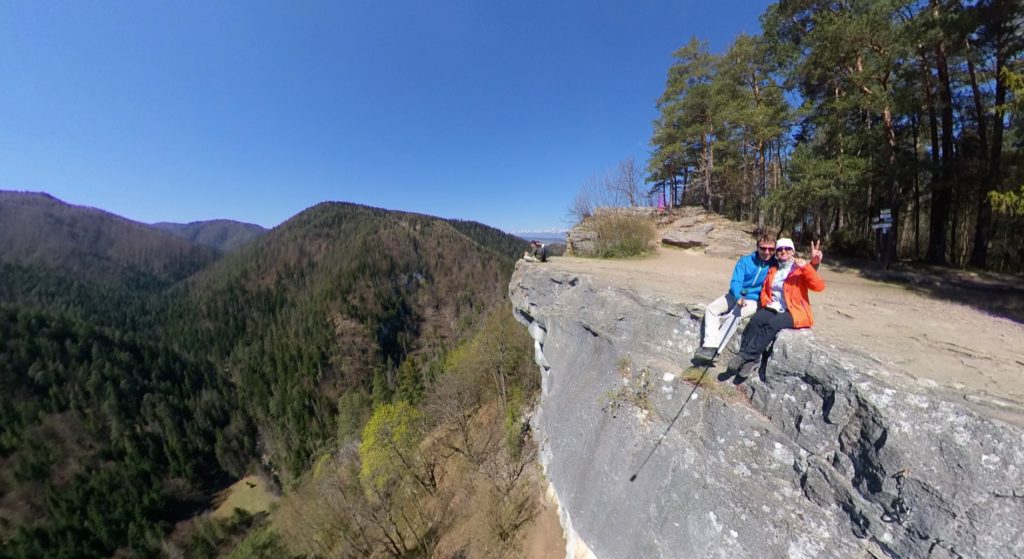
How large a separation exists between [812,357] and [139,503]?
8673 centimetres

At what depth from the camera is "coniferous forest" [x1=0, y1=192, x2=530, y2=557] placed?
54.1 m

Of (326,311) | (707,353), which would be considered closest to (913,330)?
(707,353)

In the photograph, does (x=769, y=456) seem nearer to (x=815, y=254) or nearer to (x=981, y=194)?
(x=815, y=254)

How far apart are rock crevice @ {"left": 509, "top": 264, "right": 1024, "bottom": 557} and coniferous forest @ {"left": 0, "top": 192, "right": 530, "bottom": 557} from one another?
36.0 ft

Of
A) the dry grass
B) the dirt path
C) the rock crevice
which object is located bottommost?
the dry grass

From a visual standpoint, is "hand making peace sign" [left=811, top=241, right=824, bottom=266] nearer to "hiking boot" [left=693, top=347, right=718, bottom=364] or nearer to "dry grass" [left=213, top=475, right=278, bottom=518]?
"hiking boot" [left=693, top=347, right=718, bottom=364]

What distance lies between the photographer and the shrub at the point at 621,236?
13281mm

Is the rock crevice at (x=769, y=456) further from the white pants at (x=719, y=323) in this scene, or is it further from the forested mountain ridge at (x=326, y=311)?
the forested mountain ridge at (x=326, y=311)

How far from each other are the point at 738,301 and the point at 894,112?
1092 cm

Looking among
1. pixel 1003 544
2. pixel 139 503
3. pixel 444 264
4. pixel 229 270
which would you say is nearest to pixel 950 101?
pixel 1003 544

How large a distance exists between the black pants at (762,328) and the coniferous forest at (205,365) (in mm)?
13727

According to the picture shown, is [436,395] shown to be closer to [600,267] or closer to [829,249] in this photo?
[600,267]

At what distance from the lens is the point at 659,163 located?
64.9ft

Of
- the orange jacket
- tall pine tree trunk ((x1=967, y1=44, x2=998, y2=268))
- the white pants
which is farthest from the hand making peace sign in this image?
tall pine tree trunk ((x1=967, y1=44, x2=998, y2=268))
